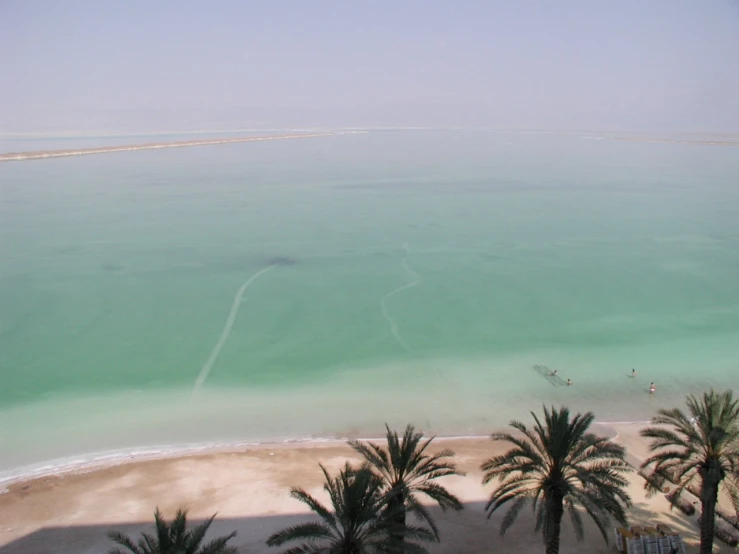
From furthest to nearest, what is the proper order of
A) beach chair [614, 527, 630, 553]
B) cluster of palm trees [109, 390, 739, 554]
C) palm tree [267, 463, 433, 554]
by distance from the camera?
beach chair [614, 527, 630, 553], cluster of palm trees [109, 390, 739, 554], palm tree [267, 463, 433, 554]

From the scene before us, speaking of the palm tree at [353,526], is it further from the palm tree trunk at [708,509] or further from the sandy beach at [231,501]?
the palm tree trunk at [708,509]

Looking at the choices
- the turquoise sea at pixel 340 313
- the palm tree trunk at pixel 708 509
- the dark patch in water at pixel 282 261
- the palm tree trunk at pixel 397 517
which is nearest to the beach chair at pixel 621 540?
the palm tree trunk at pixel 708 509

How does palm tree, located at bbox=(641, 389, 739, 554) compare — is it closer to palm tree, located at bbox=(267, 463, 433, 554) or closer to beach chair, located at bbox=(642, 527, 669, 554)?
beach chair, located at bbox=(642, 527, 669, 554)

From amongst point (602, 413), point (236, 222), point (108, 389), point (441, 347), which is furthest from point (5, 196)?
point (602, 413)

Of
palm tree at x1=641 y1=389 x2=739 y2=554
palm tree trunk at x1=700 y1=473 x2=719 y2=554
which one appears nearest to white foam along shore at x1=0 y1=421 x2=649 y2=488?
palm tree trunk at x1=700 y1=473 x2=719 y2=554

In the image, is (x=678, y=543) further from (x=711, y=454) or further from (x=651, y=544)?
(x=711, y=454)
